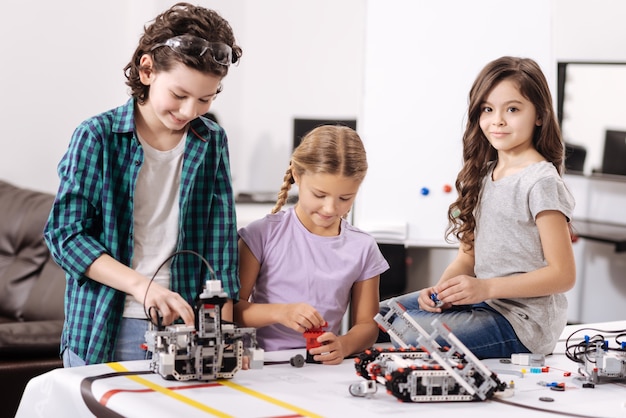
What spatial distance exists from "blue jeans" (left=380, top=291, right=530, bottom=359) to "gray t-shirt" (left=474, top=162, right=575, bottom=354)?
0.08 ft

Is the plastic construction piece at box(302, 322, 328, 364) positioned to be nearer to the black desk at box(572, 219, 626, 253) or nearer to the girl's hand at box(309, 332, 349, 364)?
the girl's hand at box(309, 332, 349, 364)

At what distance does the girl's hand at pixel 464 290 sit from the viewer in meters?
2.01

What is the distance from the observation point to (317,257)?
211cm

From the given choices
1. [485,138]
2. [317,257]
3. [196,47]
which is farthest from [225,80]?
[196,47]

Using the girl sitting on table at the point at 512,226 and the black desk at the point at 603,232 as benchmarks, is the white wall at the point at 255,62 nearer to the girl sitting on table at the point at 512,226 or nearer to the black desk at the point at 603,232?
the black desk at the point at 603,232

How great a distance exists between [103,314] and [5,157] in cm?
274

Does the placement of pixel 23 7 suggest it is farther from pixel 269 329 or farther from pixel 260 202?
pixel 269 329

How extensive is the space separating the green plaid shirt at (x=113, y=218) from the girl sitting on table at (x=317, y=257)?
0.11 meters

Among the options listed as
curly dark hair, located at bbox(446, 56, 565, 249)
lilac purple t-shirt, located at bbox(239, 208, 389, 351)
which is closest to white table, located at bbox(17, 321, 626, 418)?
lilac purple t-shirt, located at bbox(239, 208, 389, 351)

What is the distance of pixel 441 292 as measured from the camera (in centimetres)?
204

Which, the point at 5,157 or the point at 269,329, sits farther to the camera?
the point at 5,157

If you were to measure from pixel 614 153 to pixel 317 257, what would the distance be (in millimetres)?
3390

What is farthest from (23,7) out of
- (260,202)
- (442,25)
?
(442,25)

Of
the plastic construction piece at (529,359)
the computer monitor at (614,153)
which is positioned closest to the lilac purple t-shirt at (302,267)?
the plastic construction piece at (529,359)
